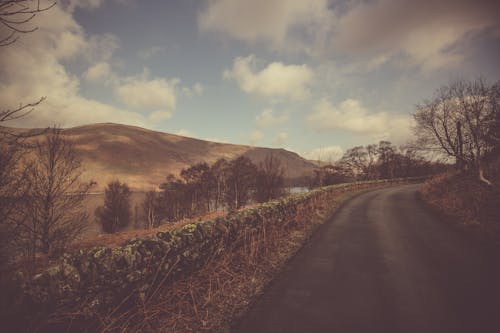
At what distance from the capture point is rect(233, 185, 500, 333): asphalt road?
358 centimetres

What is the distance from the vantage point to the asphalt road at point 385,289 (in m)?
3.58

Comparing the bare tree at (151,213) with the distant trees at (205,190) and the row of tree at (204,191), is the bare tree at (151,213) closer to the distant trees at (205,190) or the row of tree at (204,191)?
the row of tree at (204,191)

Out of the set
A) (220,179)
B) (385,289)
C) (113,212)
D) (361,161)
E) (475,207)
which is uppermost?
(361,161)

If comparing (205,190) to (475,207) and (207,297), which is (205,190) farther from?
(207,297)

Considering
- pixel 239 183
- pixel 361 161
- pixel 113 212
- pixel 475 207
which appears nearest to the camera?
pixel 475 207

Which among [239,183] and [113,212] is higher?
[239,183]

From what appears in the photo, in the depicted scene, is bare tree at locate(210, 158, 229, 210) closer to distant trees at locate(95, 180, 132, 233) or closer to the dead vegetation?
distant trees at locate(95, 180, 132, 233)

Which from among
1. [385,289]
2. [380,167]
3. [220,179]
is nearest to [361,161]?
[380,167]

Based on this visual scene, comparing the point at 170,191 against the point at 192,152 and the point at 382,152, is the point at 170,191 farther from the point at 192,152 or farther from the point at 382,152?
the point at 192,152

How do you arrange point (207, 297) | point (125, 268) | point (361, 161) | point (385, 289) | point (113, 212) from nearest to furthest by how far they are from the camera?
point (125, 268), point (207, 297), point (385, 289), point (113, 212), point (361, 161)

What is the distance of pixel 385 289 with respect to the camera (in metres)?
4.59

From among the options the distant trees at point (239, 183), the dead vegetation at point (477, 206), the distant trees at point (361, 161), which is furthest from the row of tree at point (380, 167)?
the dead vegetation at point (477, 206)

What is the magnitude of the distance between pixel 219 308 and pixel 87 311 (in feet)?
7.25

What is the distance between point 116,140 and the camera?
146875 millimetres
